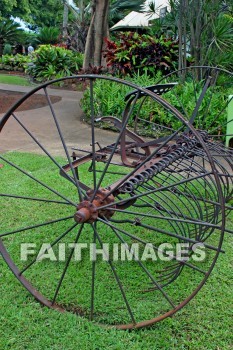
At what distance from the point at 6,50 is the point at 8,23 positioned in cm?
163

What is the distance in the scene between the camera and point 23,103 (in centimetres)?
962

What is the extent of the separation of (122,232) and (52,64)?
39.1 feet

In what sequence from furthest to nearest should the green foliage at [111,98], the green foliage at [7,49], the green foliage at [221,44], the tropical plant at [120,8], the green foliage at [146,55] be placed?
the green foliage at [7,49] → the tropical plant at [120,8] → the green foliage at [146,55] → the green foliage at [221,44] → the green foliage at [111,98]

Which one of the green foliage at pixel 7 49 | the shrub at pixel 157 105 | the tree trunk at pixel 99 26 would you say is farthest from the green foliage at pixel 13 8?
the shrub at pixel 157 105

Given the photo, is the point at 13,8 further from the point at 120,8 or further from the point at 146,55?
the point at 146,55

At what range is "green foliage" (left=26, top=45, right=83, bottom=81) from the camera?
12.8m

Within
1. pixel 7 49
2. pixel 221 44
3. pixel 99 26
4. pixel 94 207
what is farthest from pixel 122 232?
pixel 7 49

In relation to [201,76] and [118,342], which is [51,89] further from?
[118,342]

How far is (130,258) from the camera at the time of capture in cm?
292

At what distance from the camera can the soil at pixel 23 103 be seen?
29.9ft

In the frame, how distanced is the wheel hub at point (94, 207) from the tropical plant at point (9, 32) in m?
22.8

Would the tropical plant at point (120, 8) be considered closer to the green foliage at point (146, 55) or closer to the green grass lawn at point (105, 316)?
the green foliage at point (146, 55)

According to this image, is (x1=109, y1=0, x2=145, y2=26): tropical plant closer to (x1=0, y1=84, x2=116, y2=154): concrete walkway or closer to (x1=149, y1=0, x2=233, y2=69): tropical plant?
(x1=0, y1=84, x2=116, y2=154): concrete walkway

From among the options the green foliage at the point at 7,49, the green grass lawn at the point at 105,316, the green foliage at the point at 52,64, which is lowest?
the green grass lawn at the point at 105,316
